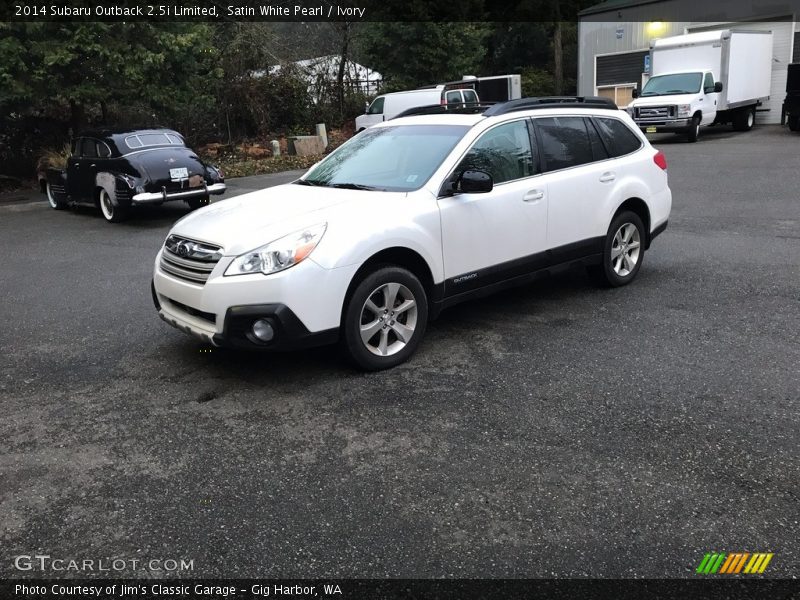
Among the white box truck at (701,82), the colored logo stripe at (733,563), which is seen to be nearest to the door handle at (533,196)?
the colored logo stripe at (733,563)

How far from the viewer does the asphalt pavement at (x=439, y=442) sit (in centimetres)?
297

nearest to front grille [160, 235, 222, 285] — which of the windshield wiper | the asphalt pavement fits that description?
the asphalt pavement

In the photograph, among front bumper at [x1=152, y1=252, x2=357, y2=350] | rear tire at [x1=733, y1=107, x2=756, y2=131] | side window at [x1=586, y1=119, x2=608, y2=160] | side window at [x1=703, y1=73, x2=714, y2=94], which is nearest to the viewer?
front bumper at [x1=152, y1=252, x2=357, y2=350]

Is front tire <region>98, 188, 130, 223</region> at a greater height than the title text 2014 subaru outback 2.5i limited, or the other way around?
the title text 2014 subaru outback 2.5i limited

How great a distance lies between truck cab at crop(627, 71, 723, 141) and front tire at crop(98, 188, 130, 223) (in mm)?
15711

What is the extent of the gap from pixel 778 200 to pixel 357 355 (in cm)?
914

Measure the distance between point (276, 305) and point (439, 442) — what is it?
131 cm

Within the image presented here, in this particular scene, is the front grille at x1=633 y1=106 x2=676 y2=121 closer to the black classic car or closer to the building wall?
the building wall

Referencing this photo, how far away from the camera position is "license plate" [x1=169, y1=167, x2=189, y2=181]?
12.0 m

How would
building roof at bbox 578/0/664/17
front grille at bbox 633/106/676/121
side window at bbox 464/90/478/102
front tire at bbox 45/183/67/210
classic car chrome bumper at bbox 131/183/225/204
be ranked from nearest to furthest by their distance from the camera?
classic car chrome bumper at bbox 131/183/225/204 < front tire at bbox 45/183/67/210 < front grille at bbox 633/106/676/121 < side window at bbox 464/90/478/102 < building roof at bbox 578/0/664/17

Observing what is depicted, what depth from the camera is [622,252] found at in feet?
21.7

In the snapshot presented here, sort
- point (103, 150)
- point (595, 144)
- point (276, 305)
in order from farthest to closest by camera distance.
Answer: point (103, 150)
point (595, 144)
point (276, 305)
